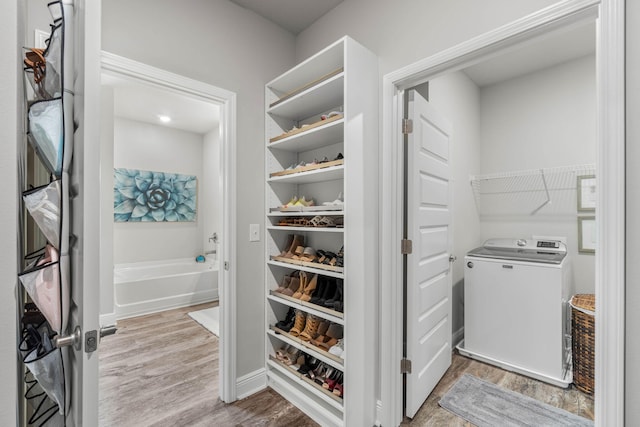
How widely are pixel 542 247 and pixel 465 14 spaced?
2.25m

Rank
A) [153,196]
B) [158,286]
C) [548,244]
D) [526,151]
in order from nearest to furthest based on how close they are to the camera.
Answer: [548,244], [526,151], [158,286], [153,196]

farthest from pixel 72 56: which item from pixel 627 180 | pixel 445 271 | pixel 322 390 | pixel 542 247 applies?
pixel 542 247

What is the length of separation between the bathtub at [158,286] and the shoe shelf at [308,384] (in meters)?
2.46

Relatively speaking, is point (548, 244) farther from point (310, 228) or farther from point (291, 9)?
point (291, 9)

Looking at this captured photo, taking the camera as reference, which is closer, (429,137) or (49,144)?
(49,144)

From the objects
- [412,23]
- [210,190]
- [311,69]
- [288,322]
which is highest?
[412,23]

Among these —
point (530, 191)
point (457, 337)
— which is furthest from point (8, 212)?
point (530, 191)

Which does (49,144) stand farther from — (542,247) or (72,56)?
(542,247)

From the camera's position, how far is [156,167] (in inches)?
186

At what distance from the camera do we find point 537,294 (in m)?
2.31

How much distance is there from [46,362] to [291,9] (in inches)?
93.9

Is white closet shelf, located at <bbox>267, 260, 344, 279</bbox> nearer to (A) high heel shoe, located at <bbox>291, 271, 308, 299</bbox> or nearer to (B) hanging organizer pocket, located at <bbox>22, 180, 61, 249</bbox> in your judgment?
(A) high heel shoe, located at <bbox>291, 271, 308, 299</bbox>

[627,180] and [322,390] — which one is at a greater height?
[627,180]

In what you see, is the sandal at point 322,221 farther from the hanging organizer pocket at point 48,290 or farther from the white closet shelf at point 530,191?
the white closet shelf at point 530,191
